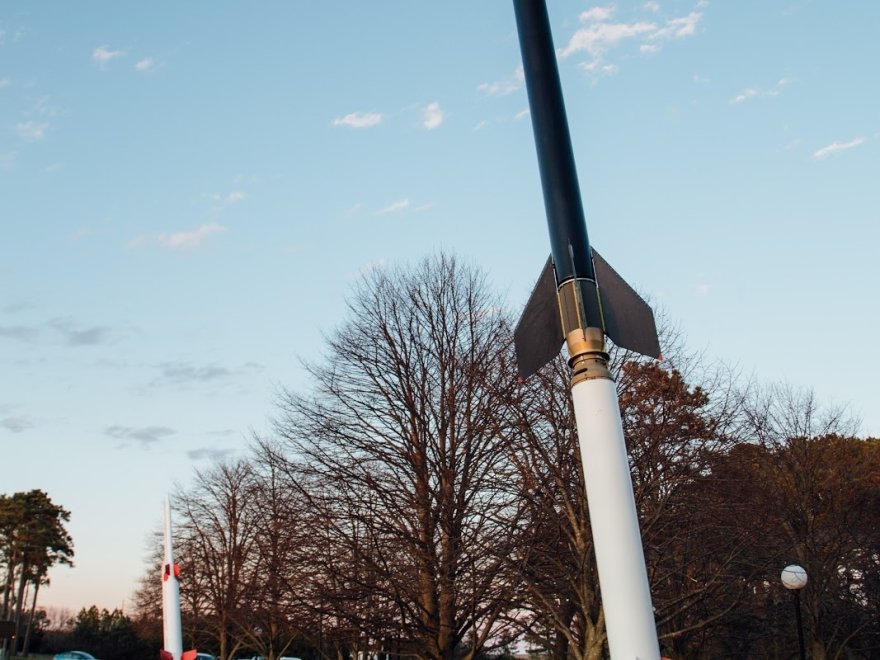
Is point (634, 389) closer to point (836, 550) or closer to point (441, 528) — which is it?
point (441, 528)

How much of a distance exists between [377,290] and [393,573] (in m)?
8.04

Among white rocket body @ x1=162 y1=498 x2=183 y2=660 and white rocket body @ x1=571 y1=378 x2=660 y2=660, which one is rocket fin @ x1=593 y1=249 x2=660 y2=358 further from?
white rocket body @ x1=162 y1=498 x2=183 y2=660

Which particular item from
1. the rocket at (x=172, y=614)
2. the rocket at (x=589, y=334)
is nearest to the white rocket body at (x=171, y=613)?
the rocket at (x=172, y=614)

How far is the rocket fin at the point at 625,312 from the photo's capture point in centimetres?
604

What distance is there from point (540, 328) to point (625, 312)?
2.14 feet

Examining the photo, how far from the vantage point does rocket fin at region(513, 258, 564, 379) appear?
20.4ft

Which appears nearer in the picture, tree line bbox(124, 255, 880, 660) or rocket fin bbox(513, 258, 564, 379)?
rocket fin bbox(513, 258, 564, 379)

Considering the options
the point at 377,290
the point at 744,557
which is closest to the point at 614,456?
the point at 377,290

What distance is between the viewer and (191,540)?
42750 millimetres

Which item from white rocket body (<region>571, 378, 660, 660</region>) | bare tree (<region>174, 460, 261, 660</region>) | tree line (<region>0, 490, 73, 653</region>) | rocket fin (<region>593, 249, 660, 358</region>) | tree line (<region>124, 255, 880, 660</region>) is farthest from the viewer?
tree line (<region>0, 490, 73, 653</region>)

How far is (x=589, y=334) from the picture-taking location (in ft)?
18.7

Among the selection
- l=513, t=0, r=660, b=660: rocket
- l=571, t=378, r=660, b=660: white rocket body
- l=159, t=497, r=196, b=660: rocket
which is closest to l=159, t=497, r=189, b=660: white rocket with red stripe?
l=159, t=497, r=196, b=660: rocket

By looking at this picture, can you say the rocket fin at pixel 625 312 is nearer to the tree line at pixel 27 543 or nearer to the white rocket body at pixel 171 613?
the white rocket body at pixel 171 613

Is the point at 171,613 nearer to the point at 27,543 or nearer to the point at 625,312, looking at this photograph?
the point at 625,312
